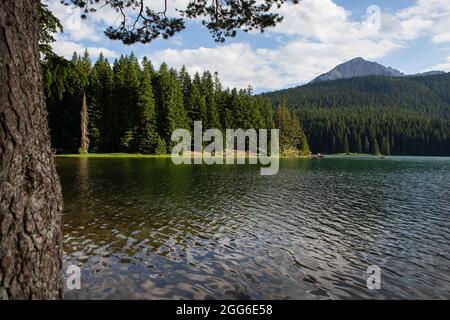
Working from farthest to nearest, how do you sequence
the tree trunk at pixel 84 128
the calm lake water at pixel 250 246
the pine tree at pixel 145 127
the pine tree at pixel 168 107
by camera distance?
the pine tree at pixel 168 107 → the pine tree at pixel 145 127 → the tree trunk at pixel 84 128 → the calm lake water at pixel 250 246

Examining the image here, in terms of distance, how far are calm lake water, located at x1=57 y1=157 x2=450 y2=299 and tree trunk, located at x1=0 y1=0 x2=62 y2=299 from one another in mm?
5236

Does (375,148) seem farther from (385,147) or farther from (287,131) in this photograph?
(287,131)

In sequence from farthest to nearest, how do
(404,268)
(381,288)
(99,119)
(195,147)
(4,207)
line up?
→ (195,147) → (99,119) → (404,268) → (381,288) → (4,207)

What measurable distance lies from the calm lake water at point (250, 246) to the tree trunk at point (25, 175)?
5.24m

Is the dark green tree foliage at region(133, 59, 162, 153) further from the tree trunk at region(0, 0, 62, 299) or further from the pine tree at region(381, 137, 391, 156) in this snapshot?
the pine tree at region(381, 137, 391, 156)


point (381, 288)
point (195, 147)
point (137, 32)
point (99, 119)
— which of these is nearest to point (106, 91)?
point (99, 119)

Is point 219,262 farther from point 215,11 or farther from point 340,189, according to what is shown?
point 340,189

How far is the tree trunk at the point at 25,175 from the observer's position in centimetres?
425

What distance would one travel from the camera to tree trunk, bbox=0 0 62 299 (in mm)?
4254

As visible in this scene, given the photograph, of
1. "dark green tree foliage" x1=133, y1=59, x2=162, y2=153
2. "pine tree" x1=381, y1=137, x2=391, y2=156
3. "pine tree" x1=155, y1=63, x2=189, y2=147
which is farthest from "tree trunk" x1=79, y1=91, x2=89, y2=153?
"pine tree" x1=381, y1=137, x2=391, y2=156

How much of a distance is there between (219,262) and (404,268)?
682 cm

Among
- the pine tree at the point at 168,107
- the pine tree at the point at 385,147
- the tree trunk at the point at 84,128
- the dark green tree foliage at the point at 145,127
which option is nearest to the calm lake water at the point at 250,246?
the tree trunk at the point at 84,128

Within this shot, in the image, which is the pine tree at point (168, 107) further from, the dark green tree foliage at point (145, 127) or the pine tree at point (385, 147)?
the pine tree at point (385, 147)

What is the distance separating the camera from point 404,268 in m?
12.3
